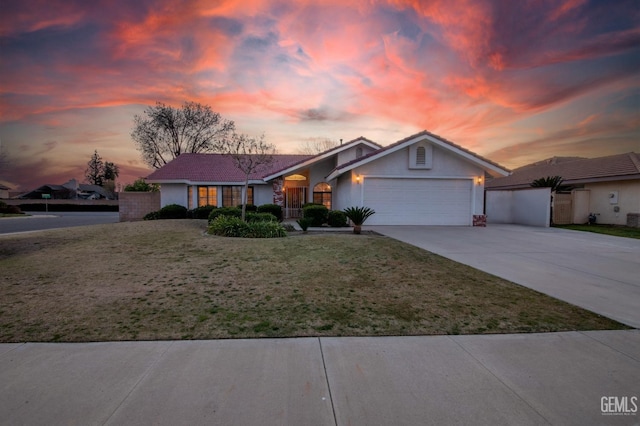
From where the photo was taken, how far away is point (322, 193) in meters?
20.4

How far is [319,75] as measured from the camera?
15.7 m

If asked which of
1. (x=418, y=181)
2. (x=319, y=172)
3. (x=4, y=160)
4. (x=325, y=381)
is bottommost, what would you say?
(x=325, y=381)

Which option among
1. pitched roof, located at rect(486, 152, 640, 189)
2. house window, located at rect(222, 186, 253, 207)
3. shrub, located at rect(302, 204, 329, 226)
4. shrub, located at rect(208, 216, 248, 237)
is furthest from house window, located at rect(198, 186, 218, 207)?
pitched roof, located at rect(486, 152, 640, 189)

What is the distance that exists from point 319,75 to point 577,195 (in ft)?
56.8

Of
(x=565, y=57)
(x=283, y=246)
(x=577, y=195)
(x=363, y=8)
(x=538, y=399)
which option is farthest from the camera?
(x=577, y=195)

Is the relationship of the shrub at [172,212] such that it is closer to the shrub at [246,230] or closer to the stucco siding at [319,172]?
the stucco siding at [319,172]

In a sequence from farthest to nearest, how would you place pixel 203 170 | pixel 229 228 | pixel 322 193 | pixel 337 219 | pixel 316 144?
pixel 316 144
pixel 203 170
pixel 322 193
pixel 337 219
pixel 229 228

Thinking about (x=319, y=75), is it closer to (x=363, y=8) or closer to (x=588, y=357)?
(x=363, y=8)

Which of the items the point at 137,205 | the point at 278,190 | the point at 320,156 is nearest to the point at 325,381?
the point at 320,156

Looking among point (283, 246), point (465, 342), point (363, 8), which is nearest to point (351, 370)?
point (465, 342)

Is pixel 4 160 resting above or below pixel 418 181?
above

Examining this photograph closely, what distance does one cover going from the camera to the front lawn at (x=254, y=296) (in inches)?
147

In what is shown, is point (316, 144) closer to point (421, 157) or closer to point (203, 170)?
point (203, 170)

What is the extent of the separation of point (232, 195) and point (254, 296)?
17.4 metres
